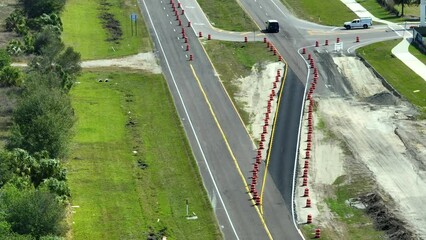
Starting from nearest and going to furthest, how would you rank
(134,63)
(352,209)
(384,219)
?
(384,219) < (352,209) < (134,63)

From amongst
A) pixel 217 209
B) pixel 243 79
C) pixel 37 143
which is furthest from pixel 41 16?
pixel 217 209

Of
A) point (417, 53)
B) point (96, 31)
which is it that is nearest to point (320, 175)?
point (417, 53)

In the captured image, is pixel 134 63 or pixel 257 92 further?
pixel 134 63

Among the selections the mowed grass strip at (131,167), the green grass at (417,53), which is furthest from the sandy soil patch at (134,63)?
the green grass at (417,53)

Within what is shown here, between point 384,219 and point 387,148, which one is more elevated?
point 384,219

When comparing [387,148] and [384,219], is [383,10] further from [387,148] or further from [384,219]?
[384,219]

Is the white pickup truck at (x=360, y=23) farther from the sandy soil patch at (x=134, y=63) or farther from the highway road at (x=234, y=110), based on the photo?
the sandy soil patch at (x=134, y=63)

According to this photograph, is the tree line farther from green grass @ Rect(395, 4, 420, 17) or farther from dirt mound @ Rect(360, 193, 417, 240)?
green grass @ Rect(395, 4, 420, 17)

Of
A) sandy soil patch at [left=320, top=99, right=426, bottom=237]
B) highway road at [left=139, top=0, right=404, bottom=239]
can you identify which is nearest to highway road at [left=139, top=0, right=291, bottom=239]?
highway road at [left=139, top=0, right=404, bottom=239]
